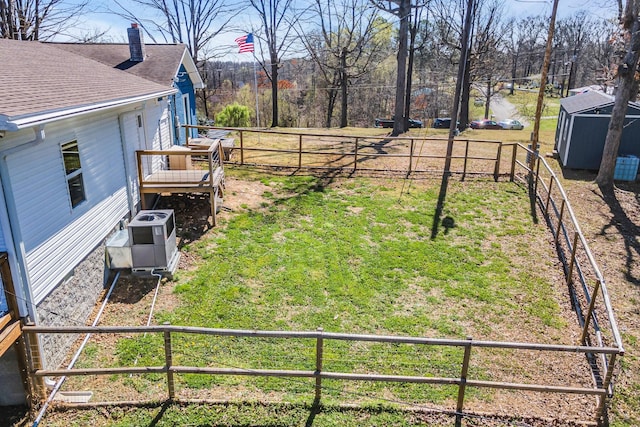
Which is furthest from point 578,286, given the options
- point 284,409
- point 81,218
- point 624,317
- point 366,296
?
point 81,218

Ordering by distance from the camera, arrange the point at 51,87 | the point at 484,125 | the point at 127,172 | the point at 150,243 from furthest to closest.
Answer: the point at 484,125, the point at 127,172, the point at 150,243, the point at 51,87

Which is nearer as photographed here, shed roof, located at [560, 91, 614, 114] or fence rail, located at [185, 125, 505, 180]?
fence rail, located at [185, 125, 505, 180]

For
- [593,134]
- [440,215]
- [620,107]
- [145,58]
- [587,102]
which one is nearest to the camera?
[440,215]

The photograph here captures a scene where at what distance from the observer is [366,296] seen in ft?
24.9

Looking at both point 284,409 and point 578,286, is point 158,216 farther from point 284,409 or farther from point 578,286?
point 578,286

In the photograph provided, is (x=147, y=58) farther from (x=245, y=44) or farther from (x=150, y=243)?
(x=150, y=243)

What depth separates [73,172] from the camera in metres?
6.58

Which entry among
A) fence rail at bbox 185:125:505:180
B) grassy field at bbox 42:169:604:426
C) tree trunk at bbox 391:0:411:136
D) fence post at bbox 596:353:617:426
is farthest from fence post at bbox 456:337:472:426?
tree trunk at bbox 391:0:411:136

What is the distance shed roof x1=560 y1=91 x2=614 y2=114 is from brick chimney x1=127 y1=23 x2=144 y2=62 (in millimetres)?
14496

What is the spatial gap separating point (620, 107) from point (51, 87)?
584 inches

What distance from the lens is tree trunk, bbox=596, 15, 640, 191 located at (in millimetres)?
12586

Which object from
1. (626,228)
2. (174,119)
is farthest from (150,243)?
(626,228)

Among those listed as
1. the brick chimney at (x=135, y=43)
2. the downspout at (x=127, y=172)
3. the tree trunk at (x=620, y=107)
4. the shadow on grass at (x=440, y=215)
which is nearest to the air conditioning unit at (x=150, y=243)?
the downspout at (x=127, y=172)

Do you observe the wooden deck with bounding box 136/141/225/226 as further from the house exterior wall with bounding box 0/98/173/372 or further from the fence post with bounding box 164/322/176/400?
the fence post with bounding box 164/322/176/400
